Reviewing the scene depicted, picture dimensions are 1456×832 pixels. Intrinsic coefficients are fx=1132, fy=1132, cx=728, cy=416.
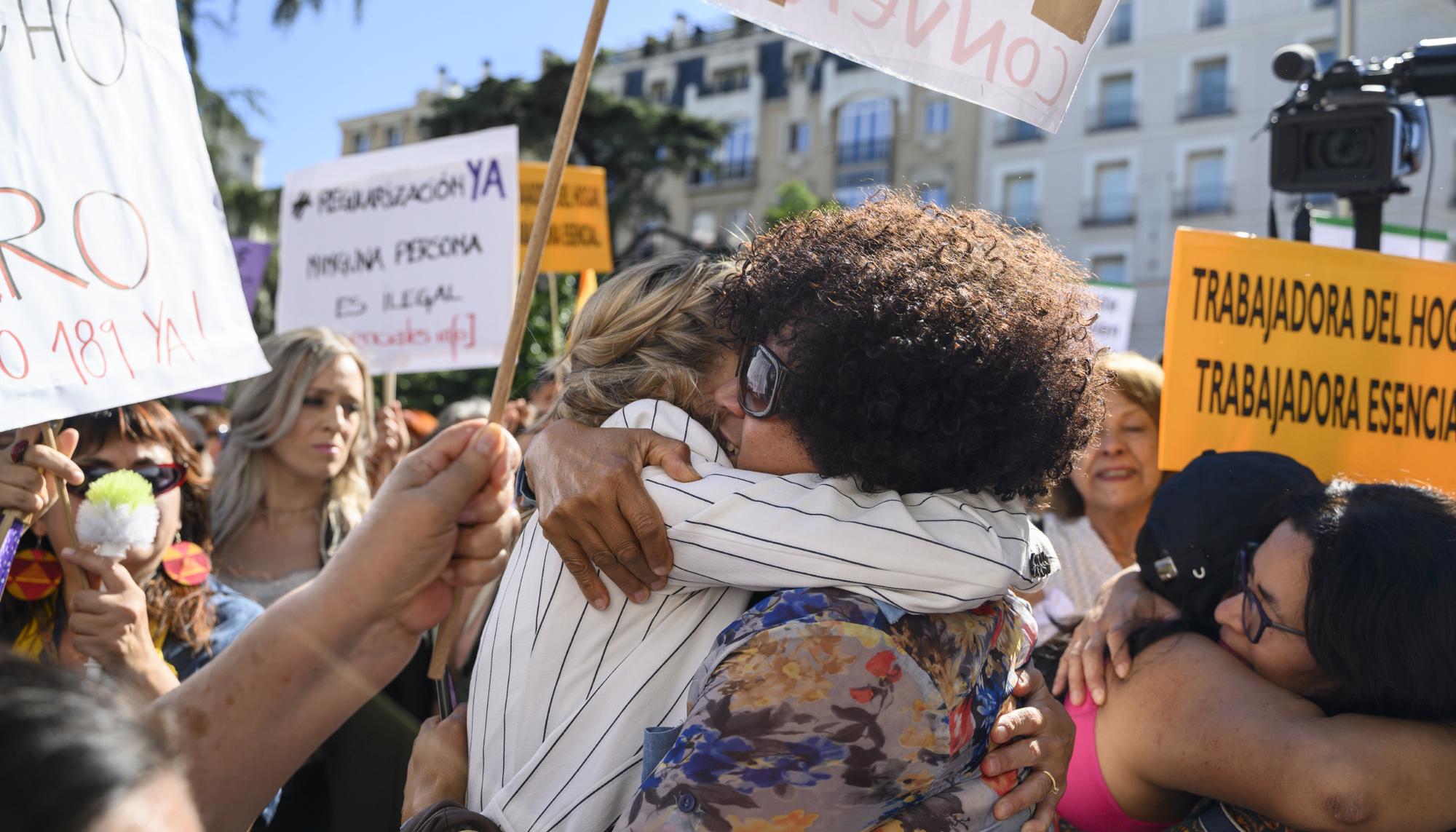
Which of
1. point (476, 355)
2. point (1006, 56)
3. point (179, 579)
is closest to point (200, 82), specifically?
point (476, 355)

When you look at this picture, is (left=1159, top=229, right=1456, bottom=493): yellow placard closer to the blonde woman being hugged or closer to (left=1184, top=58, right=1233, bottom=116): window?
the blonde woman being hugged

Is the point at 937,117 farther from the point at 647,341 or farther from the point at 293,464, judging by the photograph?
the point at 647,341

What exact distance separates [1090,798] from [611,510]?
3.56 feet

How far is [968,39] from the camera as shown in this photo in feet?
6.18

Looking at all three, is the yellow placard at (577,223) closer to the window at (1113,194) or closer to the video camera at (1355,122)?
the video camera at (1355,122)

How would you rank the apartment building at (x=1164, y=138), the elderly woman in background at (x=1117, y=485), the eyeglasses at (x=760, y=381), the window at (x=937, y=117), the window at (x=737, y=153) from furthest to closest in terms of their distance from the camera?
the window at (x=737, y=153), the window at (x=937, y=117), the apartment building at (x=1164, y=138), the elderly woman in background at (x=1117, y=485), the eyeglasses at (x=760, y=381)

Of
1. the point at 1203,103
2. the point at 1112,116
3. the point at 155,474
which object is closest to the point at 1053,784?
the point at 155,474

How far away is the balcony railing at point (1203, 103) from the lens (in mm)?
31250

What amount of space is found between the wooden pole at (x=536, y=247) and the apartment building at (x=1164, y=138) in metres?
28.6

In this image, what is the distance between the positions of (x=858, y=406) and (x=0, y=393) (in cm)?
135

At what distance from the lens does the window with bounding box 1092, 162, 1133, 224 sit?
1253 inches

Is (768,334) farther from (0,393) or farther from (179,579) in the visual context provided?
(179,579)

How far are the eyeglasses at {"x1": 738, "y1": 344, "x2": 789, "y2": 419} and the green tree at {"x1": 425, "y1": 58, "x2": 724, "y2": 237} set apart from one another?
2767cm

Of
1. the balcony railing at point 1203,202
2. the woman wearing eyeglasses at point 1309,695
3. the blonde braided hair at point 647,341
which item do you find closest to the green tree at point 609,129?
the balcony railing at point 1203,202
